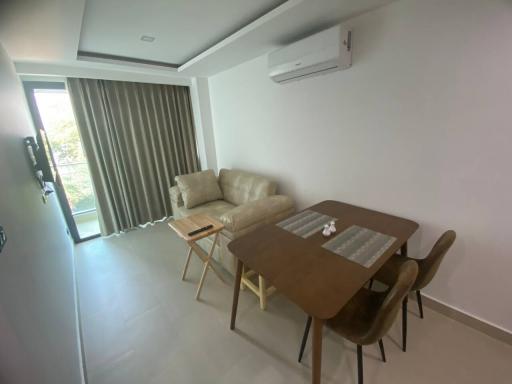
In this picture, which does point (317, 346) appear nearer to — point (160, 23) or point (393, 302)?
point (393, 302)

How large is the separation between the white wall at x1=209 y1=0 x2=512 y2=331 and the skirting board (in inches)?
1.8

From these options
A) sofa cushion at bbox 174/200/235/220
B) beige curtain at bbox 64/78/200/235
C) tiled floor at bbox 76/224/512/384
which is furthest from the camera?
beige curtain at bbox 64/78/200/235

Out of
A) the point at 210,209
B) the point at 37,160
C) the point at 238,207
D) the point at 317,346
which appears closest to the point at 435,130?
the point at 317,346

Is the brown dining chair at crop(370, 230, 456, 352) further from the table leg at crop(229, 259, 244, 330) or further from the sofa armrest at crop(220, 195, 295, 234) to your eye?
the sofa armrest at crop(220, 195, 295, 234)

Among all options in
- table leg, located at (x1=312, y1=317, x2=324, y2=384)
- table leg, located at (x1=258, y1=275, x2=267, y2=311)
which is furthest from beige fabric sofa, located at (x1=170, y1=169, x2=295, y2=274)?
table leg, located at (x1=312, y1=317, x2=324, y2=384)

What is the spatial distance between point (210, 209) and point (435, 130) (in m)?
2.51

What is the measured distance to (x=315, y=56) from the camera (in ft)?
5.93

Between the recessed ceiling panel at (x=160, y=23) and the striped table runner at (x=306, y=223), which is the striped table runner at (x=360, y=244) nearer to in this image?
the striped table runner at (x=306, y=223)

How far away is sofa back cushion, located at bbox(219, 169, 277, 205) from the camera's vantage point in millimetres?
2744

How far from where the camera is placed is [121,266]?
2730mm

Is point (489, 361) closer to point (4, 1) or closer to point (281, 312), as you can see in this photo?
point (281, 312)

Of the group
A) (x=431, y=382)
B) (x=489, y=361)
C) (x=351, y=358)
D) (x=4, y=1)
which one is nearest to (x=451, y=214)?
(x=489, y=361)

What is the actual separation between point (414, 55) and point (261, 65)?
1.61m

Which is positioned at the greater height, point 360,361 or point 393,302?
point 393,302
